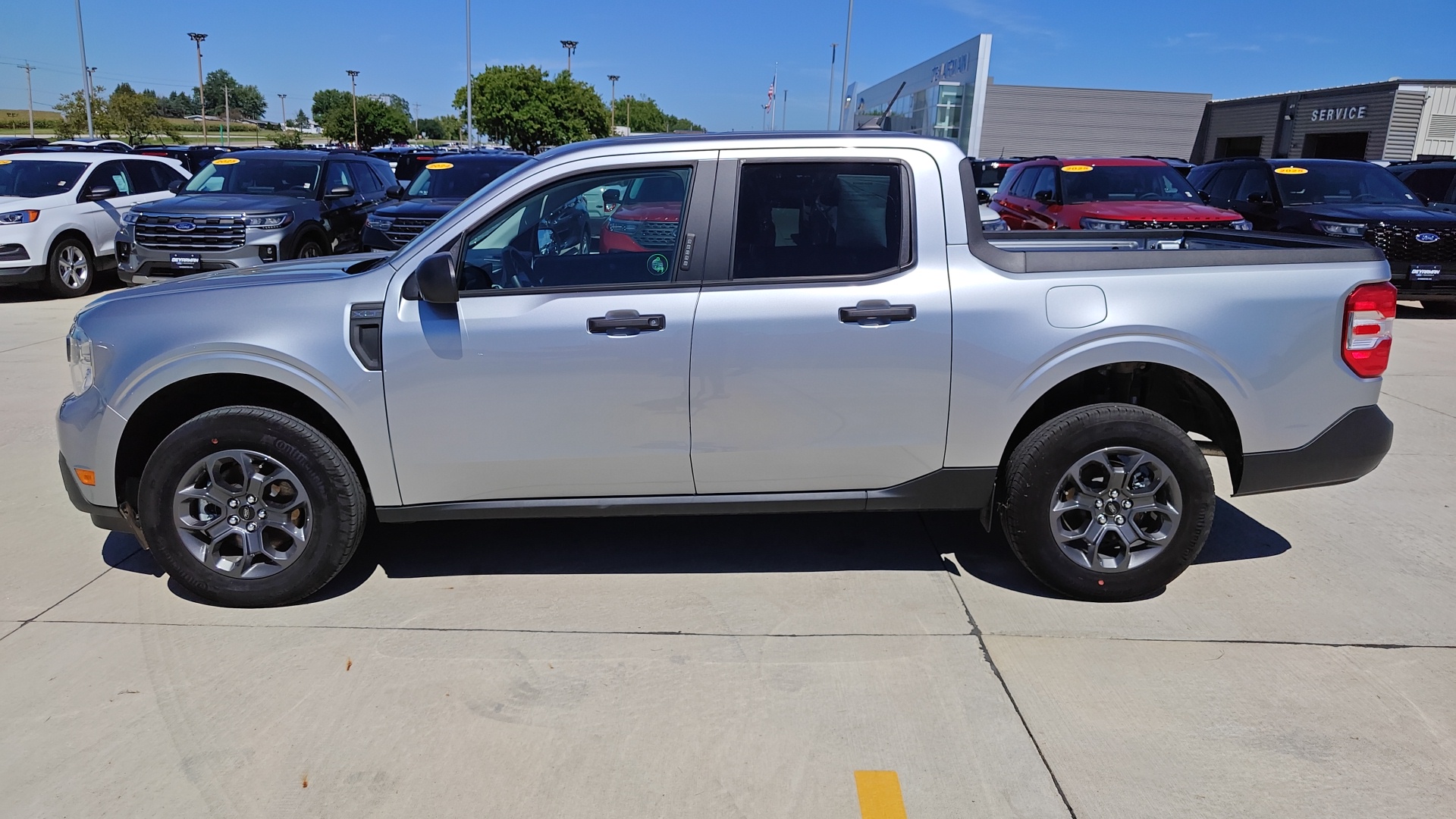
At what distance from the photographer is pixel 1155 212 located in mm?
11523

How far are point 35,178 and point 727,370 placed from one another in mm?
13408

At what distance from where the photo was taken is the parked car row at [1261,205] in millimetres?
11867

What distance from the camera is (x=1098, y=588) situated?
13.9ft

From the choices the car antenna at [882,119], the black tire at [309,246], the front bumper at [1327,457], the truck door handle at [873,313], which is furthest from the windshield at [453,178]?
the front bumper at [1327,457]

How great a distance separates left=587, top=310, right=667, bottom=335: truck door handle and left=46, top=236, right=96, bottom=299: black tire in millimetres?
12064

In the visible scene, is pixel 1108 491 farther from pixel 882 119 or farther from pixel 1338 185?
pixel 882 119

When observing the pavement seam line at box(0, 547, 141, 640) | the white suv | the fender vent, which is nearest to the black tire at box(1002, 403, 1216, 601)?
the fender vent

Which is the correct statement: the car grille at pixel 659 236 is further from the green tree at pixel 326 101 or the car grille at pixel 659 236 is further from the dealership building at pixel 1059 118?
the green tree at pixel 326 101

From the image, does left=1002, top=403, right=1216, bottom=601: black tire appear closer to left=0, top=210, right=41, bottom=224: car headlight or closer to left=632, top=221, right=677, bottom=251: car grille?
left=632, top=221, right=677, bottom=251: car grille

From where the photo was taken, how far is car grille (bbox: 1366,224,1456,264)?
11.9m

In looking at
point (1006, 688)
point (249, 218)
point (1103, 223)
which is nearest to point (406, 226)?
point (249, 218)

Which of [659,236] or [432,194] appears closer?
[659,236]

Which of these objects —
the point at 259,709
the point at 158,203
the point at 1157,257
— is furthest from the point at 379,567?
the point at 158,203

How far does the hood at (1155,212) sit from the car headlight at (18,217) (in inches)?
506
